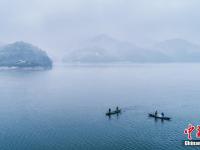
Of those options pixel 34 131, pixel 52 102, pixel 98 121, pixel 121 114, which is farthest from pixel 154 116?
pixel 52 102

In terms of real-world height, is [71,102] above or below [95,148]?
above

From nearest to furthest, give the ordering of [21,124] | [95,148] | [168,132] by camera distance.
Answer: [95,148], [168,132], [21,124]

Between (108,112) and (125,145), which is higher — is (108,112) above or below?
above

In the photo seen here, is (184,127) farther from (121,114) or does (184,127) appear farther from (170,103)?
(170,103)

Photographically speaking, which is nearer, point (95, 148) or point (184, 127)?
point (95, 148)

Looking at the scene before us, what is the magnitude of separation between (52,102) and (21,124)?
4762 centimetres

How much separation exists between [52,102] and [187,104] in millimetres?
81413

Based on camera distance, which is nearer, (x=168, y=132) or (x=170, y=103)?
(x=168, y=132)

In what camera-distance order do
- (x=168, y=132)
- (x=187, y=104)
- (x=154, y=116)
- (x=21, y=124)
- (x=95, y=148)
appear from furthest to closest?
(x=187, y=104) < (x=154, y=116) < (x=21, y=124) < (x=168, y=132) < (x=95, y=148)

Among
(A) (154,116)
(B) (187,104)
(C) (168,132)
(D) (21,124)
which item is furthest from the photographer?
(B) (187,104)

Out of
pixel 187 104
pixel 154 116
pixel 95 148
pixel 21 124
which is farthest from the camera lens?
pixel 187 104

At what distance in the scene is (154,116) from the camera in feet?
402

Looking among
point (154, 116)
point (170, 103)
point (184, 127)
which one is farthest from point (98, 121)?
point (170, 103)

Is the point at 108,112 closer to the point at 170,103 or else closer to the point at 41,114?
the point at 41,114
